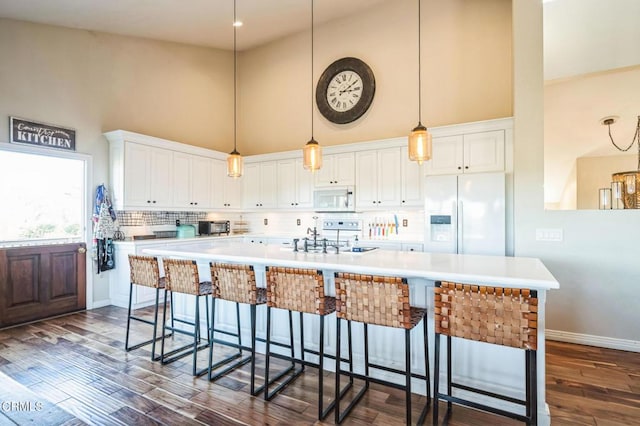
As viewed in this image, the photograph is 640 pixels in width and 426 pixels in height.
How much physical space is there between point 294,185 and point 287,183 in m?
0.16

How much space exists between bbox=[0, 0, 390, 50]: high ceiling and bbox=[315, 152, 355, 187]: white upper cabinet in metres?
2.32

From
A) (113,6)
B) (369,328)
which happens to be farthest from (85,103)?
(369,328)

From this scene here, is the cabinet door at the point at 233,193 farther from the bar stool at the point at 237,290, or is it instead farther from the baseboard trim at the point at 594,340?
the baseboard trim at the point at 594,340

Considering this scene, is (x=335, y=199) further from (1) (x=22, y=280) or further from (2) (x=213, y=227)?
(1) (x=22, y=280)

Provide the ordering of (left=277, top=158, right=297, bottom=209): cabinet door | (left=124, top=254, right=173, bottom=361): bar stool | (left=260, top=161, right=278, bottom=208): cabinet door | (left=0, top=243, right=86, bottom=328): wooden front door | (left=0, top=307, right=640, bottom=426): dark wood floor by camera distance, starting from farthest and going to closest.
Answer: (left=260, top=161, right=278, bottom=208): cabinet door
(left=277, top=158, right=297, bottom=209): cabinet door
(left=0, top=243, right=86, bottom=328): wooden front door
(left=124, top=254, right=173, bottom=361): bar stool
(left=0, top=307, right=640, bottom=426): dark wood floor

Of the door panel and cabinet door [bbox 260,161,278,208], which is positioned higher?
cabinet door [bbox 260,161,278,208]

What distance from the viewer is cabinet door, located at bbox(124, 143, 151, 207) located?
467 centimetres

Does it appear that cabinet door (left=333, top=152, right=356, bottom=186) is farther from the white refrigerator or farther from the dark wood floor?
the dark wood floor

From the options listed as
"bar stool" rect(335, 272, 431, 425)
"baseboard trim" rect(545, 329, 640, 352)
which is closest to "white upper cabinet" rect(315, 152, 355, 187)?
"baseboard trim" rect(545, 329, 640, 352)

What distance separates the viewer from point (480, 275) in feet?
6.28

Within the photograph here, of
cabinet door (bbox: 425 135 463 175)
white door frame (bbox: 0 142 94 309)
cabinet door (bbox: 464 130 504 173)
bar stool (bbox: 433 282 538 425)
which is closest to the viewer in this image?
bar stool (bbox: 433 282 538 425)

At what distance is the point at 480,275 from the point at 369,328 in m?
1.04

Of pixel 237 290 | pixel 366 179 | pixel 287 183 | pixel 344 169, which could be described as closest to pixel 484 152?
pixel 366 179

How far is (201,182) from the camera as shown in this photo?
575cm
